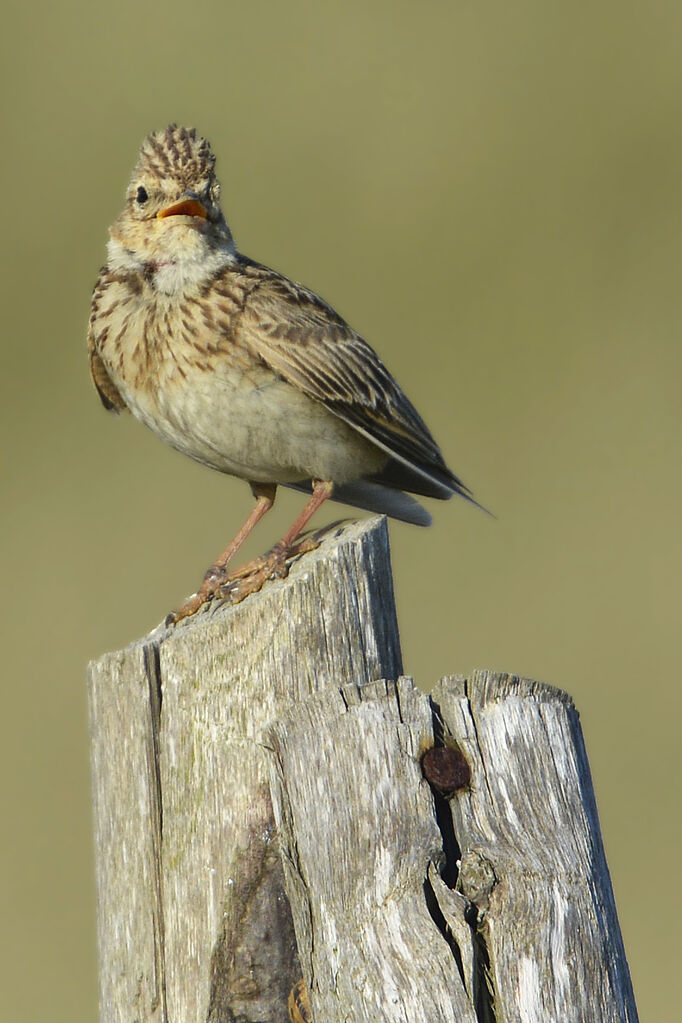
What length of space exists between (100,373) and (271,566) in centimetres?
213

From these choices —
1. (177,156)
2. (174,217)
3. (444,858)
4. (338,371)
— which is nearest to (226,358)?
(338,371)

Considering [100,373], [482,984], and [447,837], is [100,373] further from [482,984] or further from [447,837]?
[482,984]

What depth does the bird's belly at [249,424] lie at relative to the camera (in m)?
6.32

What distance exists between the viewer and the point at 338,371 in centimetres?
663

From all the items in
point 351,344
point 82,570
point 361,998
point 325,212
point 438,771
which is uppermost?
point 325,212

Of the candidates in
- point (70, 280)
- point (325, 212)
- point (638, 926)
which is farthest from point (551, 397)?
point (638, 926)

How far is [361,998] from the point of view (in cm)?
346

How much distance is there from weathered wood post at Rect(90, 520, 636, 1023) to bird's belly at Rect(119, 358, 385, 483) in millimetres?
2074

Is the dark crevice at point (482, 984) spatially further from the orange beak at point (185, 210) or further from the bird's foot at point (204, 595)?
the orange beak at point (185, 210)

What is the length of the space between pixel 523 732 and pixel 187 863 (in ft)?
3.21

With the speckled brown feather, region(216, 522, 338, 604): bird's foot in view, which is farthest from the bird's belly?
region(216, 522, 338, 604): bird's foot

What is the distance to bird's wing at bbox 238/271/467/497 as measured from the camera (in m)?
6.42

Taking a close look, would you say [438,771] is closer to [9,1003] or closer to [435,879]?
[435,879]

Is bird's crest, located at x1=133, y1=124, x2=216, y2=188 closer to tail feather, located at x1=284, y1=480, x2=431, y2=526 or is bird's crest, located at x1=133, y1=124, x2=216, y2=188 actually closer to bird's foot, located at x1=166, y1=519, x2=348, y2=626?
tail feather, located at x1=284, y1=480, x2=431, y2=526
